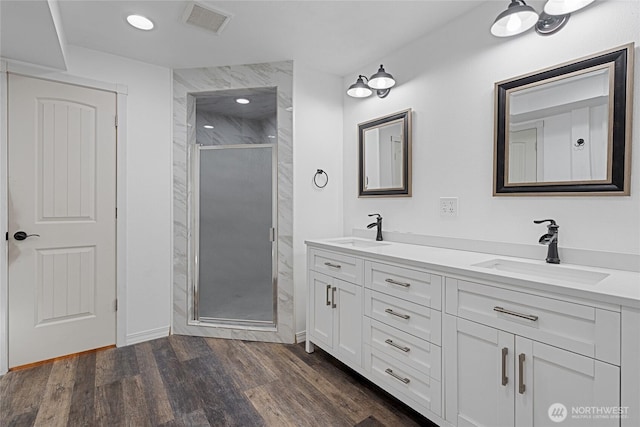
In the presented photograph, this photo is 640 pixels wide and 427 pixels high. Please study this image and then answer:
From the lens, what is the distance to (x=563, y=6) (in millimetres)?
1502

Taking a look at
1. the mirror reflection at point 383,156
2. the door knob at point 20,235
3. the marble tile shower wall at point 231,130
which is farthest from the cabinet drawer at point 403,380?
the marble tile shower wall at point 231,130

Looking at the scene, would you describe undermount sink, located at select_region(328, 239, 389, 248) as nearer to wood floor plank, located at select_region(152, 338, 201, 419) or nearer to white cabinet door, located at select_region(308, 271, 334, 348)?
white cabinet door, located at select_region(308, 271, 334, 348)

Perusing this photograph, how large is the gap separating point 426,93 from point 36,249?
3.07 metres

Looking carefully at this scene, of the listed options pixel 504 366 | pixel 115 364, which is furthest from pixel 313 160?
pixel 115 364

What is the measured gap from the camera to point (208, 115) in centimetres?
410

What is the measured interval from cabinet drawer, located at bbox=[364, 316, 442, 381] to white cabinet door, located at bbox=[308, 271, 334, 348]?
39 centimetres

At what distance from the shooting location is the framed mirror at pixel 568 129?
56.9 inches

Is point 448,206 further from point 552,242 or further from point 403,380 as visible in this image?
point 403,380

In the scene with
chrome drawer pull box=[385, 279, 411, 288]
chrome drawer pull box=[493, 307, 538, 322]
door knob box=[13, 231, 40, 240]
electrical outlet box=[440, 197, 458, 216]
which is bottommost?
chrome drawer pull box=[493, 307, 538, 322]

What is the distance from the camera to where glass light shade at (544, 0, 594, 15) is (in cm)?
147

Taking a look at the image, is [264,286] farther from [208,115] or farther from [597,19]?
[597,19]

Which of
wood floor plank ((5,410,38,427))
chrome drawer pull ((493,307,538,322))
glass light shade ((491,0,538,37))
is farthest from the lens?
wood floor plank ((5,410,38,427))

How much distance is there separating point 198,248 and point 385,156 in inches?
74.0

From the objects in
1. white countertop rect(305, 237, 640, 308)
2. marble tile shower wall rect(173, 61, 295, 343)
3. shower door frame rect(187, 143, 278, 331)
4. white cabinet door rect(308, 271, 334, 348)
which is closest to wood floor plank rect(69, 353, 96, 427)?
marble tile shower wall rect(173, 61, 295, 343)
